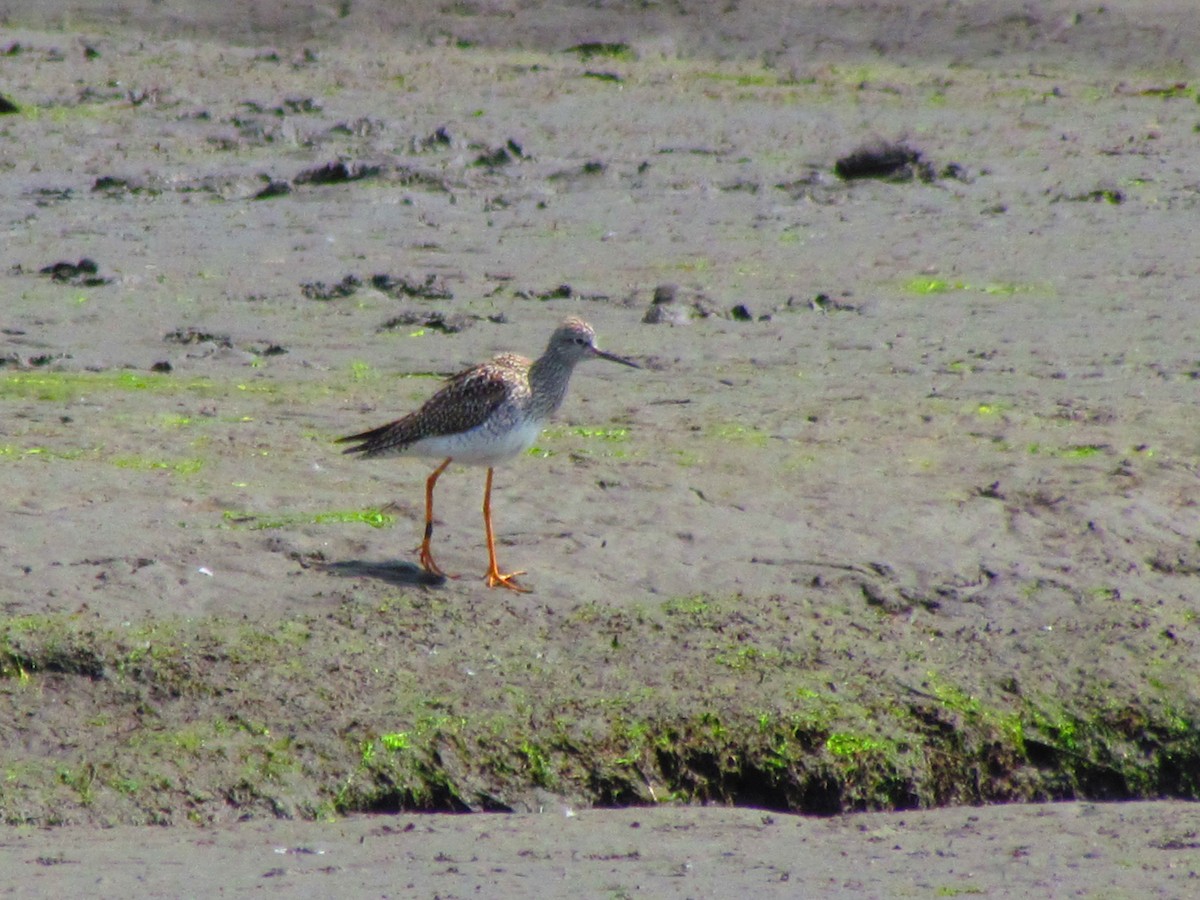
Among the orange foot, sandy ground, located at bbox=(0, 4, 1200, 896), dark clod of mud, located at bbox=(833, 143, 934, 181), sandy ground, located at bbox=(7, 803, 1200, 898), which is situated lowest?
sandy ground, located at bbox=(7, 803, 1200, 898)

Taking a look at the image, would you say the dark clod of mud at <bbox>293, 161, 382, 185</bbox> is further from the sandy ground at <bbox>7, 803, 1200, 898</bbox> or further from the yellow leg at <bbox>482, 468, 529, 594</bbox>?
the sandy ground at <bbox>7, 803, 1200, 898</bbox>

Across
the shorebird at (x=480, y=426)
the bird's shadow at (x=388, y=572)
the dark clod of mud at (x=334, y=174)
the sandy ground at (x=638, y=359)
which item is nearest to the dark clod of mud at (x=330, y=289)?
the sandy ground at (x=638, y=359)

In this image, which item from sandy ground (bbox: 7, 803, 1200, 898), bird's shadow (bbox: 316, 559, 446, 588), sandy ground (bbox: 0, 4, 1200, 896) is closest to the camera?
sandy ground (bbox: 7, 803, 1200, 898)

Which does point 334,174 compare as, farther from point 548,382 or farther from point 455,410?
point 455,410

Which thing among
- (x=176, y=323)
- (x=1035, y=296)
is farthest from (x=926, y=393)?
(x=176, y=323)

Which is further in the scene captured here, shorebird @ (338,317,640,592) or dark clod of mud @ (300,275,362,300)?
dark clod of mud @ (300,275,362,300)

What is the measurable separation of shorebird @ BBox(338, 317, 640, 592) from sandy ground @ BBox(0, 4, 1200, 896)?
8.3 inches

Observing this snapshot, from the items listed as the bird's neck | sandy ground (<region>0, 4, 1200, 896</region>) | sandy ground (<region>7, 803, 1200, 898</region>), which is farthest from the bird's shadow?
sandy ground (<region>7, 803, 1200, 898</region>)

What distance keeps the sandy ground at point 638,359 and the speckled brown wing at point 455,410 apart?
39 centimetres

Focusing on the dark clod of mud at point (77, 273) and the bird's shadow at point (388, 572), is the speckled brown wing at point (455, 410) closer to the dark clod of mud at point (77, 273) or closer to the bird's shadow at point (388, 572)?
the bird's shadow at point (388, 572)

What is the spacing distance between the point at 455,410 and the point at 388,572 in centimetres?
67

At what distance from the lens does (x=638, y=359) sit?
10.5m

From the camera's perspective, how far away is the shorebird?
23.8ft

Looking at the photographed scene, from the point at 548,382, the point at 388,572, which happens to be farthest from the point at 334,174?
the point at 388,572
